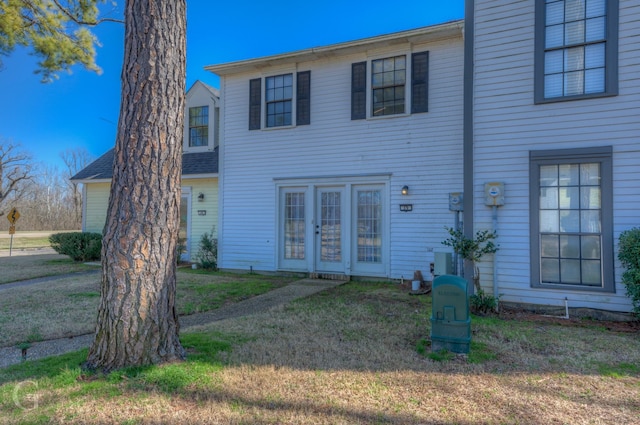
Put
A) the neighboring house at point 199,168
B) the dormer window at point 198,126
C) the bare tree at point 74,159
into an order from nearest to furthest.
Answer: the neighboring house at point 199,168, the dormer window at point 198,126, the bare tree at point 74,159

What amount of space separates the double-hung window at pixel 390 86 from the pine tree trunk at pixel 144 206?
219 inches

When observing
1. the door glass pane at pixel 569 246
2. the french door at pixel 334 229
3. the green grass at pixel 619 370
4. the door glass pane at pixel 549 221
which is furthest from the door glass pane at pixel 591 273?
the french door at pixel 334 229

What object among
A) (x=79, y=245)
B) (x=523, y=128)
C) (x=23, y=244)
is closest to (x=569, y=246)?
(x=523, y=128)

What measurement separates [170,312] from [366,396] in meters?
1.89

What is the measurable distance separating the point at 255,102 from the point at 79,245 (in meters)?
7.63

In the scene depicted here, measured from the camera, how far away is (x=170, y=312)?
3.45 metres

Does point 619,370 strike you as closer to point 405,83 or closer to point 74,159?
point 405,83

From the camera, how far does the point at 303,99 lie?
917 cm

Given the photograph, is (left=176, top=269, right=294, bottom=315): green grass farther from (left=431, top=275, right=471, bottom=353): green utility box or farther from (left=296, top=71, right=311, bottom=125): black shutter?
(left=296, top=71, right=311, bottom=125): black shutter

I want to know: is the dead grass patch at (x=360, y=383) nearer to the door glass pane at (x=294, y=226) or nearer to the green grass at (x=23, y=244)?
the door glass pane at (x=294, y=226)

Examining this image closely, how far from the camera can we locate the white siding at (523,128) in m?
5.20

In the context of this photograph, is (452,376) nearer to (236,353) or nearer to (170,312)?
(236,353)

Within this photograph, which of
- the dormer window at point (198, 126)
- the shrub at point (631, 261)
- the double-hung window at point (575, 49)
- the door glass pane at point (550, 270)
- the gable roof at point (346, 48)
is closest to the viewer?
the shrub at point (631, 261)

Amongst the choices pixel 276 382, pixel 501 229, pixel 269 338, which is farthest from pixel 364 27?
pixel 276 382
